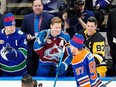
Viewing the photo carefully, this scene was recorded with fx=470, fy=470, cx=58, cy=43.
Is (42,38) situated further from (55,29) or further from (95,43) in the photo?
(95,43)

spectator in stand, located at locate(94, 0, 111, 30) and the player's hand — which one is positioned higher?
spectator in stand, located at locate(94, 0, 111, 30)

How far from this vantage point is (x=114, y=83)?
574 centimetres

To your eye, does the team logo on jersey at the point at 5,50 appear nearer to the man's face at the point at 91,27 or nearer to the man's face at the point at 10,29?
the man's face at the point at 10,29

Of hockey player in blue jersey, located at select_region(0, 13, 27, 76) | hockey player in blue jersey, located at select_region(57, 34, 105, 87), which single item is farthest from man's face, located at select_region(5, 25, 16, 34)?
hockey player in blue jersey, located at select_region(57, 34, 105, 87)

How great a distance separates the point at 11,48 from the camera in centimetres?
572

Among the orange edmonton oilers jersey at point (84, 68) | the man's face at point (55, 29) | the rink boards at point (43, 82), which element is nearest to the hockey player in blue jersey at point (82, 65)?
the orange edmonton oilers jersey at point (84, 68)

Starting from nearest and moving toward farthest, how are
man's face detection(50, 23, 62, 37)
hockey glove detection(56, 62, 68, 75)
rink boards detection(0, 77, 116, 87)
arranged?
1. man's face detection(50, 23, 62, 37)
2. hockey glove detection(56, 62, 68, 75)
3. rink boards detection(0, 77, 116, 87)

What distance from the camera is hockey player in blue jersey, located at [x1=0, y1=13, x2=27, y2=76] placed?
571 centimetres

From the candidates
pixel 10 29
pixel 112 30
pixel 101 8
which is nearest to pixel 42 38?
pixel 10 29

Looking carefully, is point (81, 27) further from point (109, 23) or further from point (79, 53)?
point (79, 53)

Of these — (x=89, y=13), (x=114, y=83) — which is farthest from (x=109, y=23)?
(x=114, y=83)

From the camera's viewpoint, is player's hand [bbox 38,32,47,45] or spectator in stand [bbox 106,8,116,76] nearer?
player's hand [bbox 38,32,47,45]

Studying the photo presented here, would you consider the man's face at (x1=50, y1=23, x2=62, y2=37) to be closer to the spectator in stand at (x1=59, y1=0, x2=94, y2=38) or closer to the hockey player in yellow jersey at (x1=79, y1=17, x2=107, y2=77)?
the hockey player in yellow jersey at (x1=79, y1=17, x2=107, y2=77)

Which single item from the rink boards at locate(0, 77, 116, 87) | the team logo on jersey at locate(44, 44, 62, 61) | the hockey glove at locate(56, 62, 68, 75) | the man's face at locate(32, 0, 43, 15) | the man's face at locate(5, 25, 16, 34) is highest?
the man's face at locate(32, 0, 43, 15)
